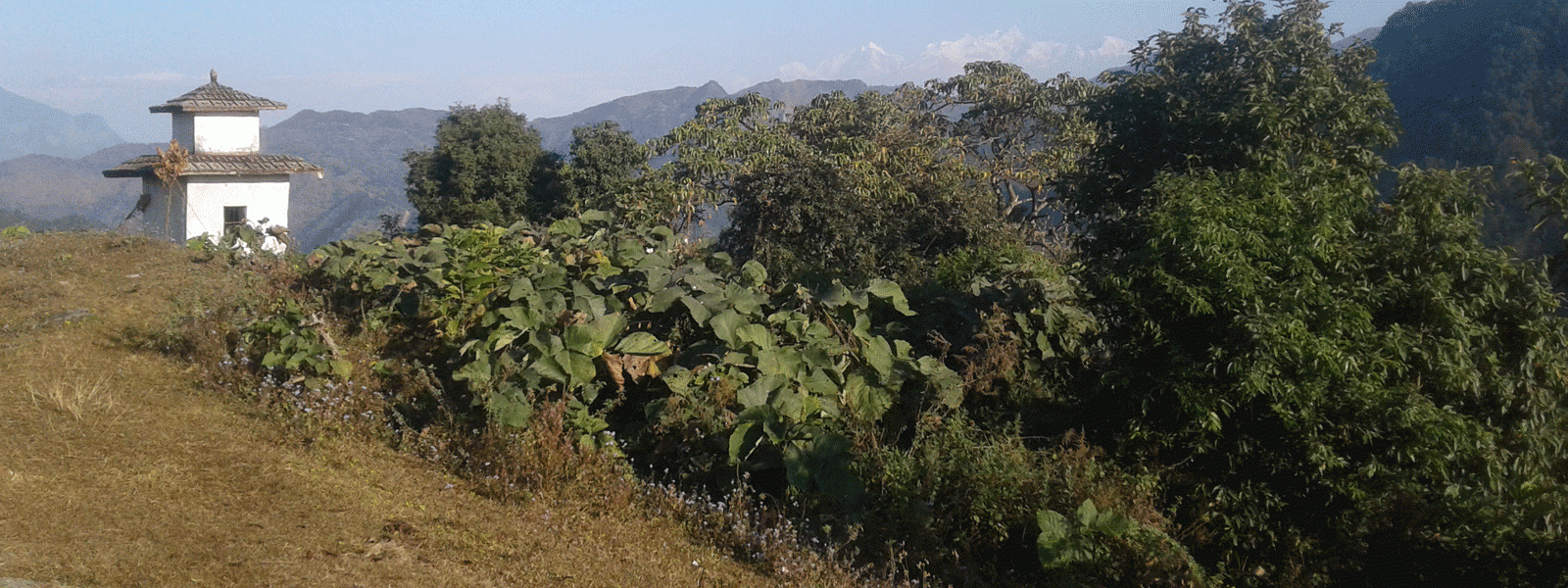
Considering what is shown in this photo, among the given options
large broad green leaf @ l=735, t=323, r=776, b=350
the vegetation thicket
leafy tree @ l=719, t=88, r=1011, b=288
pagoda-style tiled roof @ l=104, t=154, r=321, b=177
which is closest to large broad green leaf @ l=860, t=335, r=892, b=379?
the vegetation thicket

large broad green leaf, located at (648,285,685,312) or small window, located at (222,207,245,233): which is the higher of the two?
large broad green leaf, located at (648,285,685,312)

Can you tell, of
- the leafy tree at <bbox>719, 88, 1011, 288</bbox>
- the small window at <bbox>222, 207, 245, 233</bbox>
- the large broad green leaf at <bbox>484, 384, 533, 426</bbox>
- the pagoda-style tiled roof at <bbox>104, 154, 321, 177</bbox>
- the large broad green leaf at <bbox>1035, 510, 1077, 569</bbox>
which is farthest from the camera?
the small window at <bbox>222, 207, 245, 233</bbox>

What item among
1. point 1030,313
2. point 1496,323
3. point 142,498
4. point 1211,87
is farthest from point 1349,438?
point 142,498

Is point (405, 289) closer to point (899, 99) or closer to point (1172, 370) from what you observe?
point (1172, 370)

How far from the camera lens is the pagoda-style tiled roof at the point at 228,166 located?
80.5 feet

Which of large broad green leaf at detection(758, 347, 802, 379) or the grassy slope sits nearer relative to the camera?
the grassy slope

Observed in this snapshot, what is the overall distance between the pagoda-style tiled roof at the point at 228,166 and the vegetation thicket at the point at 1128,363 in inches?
757

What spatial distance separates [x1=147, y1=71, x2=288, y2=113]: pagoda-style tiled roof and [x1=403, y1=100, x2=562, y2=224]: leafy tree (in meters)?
6.12

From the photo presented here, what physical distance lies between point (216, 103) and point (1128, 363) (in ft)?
87.1

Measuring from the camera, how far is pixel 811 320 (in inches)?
266

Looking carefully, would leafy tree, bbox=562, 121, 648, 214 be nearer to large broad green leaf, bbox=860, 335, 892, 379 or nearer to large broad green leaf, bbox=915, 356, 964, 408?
large broad green leaf, bbox=860, 335, 892, 379

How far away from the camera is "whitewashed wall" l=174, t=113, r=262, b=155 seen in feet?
85.0

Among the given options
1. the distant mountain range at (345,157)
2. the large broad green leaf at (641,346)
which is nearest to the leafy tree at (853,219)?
the large broad green leaf at (641,346)

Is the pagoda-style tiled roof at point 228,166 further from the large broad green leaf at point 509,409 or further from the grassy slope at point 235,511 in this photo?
the large broad green leaf at point 509,409
